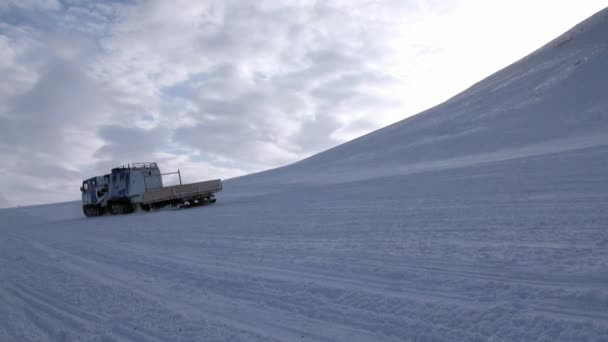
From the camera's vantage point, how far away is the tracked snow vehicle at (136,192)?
22.8m

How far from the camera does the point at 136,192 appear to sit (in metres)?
25.0

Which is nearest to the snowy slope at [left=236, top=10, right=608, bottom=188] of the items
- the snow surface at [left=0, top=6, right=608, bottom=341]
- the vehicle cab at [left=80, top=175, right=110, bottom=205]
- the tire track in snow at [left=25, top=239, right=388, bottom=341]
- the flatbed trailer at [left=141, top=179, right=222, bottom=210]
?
the flatbed trailer at [left=141, top=179, right=222, bottom=210]

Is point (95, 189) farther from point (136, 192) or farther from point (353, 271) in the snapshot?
point (353, 271)

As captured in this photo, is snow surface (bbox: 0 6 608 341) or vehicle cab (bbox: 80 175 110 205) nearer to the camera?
snow surface (bbox: 0 6 608 341)

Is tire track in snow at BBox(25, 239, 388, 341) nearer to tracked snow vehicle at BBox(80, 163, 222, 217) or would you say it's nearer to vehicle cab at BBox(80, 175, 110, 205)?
tracked snow vehicle at BBox(80, 163, 222, 217)

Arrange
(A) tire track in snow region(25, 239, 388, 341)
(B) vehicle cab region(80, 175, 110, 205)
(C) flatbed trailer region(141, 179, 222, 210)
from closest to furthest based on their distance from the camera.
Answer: (A) tire track in snow region(25, 239, 388, 341), (C) flatbed trailer region(141, 179, 222, 210), (B) vehicle cab region(80, 175, 110, 205)

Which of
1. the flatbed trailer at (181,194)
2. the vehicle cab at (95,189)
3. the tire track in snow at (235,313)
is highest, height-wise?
the vehicle cab at (95,189)

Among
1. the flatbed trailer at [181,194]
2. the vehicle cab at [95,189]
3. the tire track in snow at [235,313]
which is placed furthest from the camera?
the vehicle cab at [95,189]

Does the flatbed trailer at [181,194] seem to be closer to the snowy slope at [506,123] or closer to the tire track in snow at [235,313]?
the snowy slope at [506,123]

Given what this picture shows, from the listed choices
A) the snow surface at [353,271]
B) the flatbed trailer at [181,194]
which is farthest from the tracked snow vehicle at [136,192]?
the snow surface at [353,271]

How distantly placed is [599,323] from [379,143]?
3981cm

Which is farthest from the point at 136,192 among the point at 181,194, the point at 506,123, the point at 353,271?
the point at 506,123

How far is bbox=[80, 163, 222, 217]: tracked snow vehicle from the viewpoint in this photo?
898 inches

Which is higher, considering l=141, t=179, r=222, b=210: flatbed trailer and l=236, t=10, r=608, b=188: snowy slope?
l=236, t=10, r=608, b=188: snowy slope
